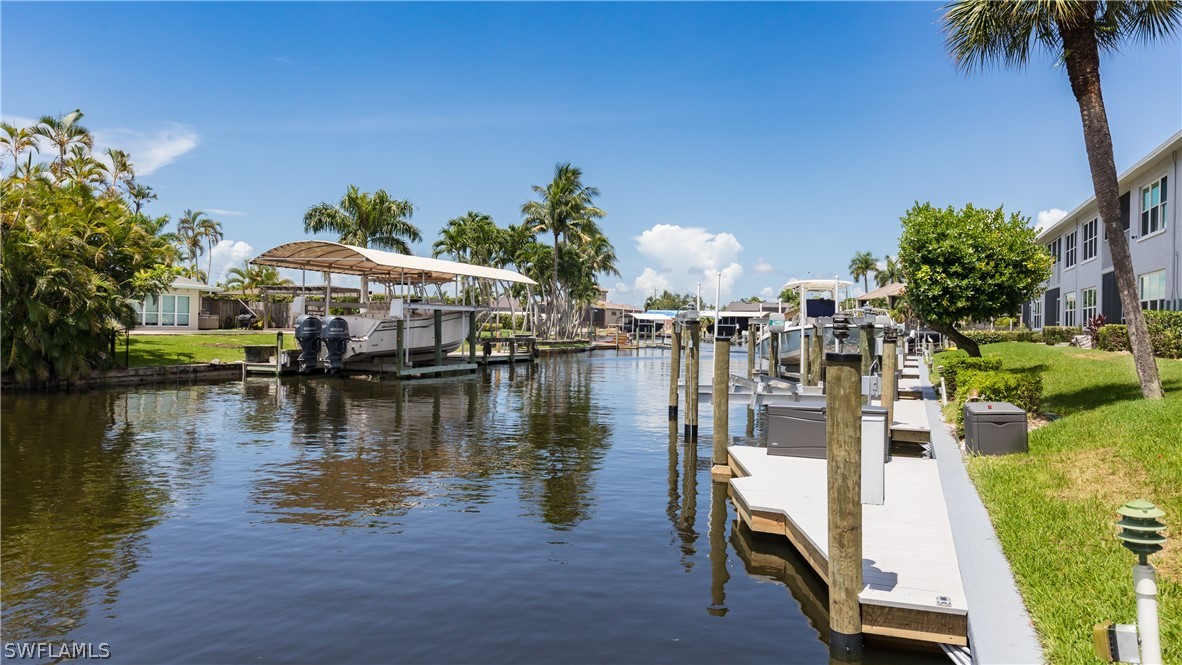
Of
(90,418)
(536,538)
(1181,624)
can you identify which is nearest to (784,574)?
(536,538)

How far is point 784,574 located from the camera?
340 inches

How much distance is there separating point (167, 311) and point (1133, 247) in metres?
51.2

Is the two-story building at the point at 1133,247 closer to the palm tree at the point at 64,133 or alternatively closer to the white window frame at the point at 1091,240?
the white window frame at the point at 1091,240

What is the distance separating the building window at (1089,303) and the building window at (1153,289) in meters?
6.84

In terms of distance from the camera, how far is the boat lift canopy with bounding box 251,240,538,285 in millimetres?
30125

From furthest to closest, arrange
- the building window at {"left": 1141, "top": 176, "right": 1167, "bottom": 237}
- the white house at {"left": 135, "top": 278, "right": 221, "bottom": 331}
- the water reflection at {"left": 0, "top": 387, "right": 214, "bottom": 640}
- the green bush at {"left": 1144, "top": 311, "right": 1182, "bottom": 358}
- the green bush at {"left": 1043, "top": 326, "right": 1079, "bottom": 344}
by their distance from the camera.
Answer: the white house at {"left": 135, "top": 278, "right": 221, "bottom": 331} < the green bush at {"left": 1043, "top": 326, "right": 1079, "bottom": 344} < the building window at {"left": 1141, "top": 176, "right": 1167, "bottom": 237} < the green bush at {"left": 1144, "top": 311, "right": 1182, "bottom": 358} < the water reflection at {"left": 0, "top": 387, "right": 214, "bottom": 640}

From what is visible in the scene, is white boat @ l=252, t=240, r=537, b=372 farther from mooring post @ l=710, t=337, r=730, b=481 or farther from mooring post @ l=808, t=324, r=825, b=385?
mooring post @ l=710, t=337, r=730, b=481

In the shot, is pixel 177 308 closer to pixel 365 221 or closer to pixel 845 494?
pixel 365 221

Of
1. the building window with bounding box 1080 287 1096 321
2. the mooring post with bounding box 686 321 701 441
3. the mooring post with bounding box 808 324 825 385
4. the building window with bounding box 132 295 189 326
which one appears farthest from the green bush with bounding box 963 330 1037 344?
the building window with bounding box 132 295 189 326

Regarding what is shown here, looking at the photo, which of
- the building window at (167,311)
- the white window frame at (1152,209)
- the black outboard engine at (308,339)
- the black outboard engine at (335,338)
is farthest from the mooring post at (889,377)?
the building window at (167,311)

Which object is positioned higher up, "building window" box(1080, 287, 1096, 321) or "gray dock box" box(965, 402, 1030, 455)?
"building window" box(1080, 287, 1096, 321)

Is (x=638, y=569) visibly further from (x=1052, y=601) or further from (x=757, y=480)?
(x=1052, y=601)

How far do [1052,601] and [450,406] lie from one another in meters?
19.8

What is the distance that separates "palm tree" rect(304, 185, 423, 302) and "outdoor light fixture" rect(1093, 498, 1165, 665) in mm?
55585
